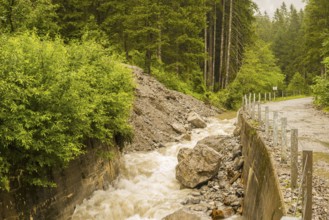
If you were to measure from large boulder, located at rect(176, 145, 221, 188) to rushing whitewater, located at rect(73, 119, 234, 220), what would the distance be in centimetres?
44

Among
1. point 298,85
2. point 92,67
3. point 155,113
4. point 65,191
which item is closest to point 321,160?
point 65,191

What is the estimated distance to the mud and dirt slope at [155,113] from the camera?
18.5 metres

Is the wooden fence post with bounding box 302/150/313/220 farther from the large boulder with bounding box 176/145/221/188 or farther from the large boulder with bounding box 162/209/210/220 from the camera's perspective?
the large boulder with bounding box 176/145/221/188

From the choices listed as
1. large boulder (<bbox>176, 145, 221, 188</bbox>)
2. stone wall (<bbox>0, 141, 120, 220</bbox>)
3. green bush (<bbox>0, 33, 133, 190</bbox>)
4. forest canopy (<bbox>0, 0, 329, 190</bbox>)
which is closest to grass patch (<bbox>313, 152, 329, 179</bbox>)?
forest canopy (<bbox>0, 0, 329, 190</bbox>)

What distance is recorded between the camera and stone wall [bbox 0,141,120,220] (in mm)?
8094

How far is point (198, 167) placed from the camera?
1344 centimetres

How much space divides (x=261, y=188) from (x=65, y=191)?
571 centimetres

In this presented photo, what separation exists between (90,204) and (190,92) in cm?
2117

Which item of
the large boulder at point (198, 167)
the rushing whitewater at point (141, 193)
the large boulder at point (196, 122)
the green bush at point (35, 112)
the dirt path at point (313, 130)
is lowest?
the rushing whitewater at point (141, 193)

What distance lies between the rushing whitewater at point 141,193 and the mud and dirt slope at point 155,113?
111 cm

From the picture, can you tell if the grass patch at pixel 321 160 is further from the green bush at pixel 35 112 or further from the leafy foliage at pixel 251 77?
the leafy foliage at pixel 251 77

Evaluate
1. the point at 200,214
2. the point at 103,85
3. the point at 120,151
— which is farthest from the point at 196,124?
the point at 200,214

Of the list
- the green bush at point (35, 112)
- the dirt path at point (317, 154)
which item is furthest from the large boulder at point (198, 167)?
the green bush at point (35, 112)

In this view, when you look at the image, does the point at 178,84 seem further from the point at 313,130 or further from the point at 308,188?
the point at 308,188
